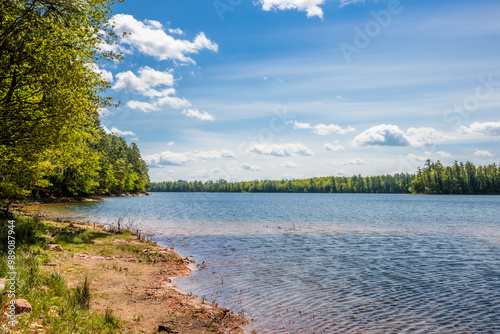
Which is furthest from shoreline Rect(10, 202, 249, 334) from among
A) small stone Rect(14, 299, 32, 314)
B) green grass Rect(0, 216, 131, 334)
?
small stone Rect(14, 299, 32, 314)

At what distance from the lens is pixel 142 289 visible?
12.2 metres

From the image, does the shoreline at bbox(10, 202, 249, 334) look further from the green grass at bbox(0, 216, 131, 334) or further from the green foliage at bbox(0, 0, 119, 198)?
the green foliage at bbox(0, 0, 119, 198)

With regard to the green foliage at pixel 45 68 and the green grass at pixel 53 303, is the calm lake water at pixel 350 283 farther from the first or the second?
the green foliage at pixel 45 68

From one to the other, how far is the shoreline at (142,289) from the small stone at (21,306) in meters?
1.81

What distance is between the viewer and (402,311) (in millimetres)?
11734

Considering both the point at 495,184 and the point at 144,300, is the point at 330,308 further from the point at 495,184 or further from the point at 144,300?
the point at 495,184

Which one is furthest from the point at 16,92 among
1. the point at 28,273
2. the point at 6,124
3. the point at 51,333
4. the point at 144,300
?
the point at 51,333

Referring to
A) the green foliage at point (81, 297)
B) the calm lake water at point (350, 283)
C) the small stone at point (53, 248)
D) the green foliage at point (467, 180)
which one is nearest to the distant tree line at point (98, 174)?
the small stone at point (53, 248)

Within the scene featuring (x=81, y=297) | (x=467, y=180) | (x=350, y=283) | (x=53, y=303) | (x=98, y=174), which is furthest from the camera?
(x=467, y=180)

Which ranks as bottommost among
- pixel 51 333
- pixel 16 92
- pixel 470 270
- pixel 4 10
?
pixel 470 270

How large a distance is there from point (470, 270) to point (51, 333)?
2114 cm

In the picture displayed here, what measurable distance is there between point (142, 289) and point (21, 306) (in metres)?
5.11

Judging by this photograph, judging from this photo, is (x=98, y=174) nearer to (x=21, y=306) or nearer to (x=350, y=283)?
(x=350, y=283)

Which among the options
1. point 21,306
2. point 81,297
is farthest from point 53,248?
point 21,306
